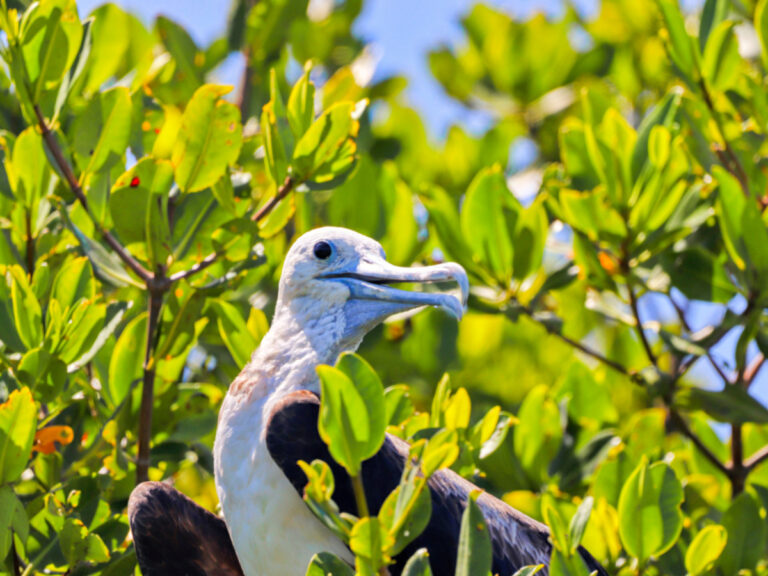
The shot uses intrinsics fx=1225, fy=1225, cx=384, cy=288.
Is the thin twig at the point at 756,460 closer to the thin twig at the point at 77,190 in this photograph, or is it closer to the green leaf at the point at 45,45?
the thin twig at the point at 77,190

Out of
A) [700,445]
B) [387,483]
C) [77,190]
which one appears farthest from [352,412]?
[700,445]

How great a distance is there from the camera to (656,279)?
15.2 feet

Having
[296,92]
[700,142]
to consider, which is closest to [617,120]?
[700,142]

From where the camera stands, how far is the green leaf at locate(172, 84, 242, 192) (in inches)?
142

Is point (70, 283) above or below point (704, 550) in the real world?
above

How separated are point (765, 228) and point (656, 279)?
1.90 ft

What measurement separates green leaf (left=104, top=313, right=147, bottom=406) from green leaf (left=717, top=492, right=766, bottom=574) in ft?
6.61

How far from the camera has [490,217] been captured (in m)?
4.53

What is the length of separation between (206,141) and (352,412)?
147 centimetres

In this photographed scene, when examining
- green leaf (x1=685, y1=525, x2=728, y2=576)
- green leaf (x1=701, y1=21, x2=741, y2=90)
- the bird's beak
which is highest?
green leaf (x1=701, y1=21, x2=741, y2=90)

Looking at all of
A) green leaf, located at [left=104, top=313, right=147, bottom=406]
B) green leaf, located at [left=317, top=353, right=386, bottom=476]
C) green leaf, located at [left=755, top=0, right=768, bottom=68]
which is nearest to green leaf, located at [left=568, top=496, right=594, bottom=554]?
green leaf, located at [left=317, top=353, right=386, bottom=476]

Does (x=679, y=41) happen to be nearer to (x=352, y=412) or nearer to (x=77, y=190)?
(x=77, y=190)

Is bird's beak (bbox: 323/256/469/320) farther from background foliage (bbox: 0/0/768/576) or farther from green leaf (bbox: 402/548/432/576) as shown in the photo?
green leaf (bbox: 402/548/432/576)

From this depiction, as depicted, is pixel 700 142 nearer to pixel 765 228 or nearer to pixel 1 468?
pixel 765 228
